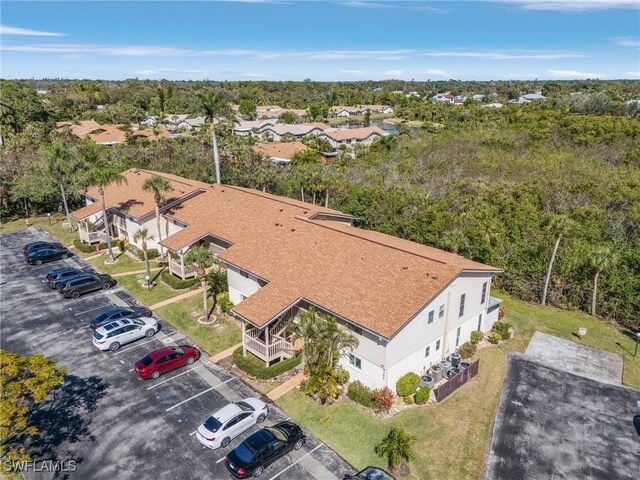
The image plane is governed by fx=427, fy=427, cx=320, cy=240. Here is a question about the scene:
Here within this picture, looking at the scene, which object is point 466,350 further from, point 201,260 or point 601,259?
point 201,260

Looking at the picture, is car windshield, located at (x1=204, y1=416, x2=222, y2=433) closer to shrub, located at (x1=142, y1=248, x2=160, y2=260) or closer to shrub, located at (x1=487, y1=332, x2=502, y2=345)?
shrub, located at (x1=487, y1=332, x2=502, y2=345)

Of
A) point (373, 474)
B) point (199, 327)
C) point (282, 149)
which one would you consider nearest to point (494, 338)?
point (373, 474)

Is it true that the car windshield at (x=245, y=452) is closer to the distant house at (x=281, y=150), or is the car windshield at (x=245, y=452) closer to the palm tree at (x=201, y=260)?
the palm tree at (x=201, y=260)

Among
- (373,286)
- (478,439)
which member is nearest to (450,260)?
(373,286)

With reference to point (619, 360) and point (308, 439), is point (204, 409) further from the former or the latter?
point (619, 360)

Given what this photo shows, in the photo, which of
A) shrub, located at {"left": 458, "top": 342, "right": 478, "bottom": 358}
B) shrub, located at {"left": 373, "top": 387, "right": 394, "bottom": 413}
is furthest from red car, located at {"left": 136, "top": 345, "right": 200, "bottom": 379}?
shrub, located at {"left": 458, "top": 342, "right": 478, "bottom": 358}

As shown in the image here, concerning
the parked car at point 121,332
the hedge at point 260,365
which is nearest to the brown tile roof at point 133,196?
the parked car at point 121,332

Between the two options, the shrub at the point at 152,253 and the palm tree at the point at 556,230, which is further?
the shrub at the point at 152,253

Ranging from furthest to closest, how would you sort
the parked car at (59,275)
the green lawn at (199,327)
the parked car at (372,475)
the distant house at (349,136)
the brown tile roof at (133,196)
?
1. the distant house at (349,136)
2. the brown tile roof at (133,196)
3. the parked car at (59,275)
4. the green lawn at (199,327)
5. the parked car at (372,475)
